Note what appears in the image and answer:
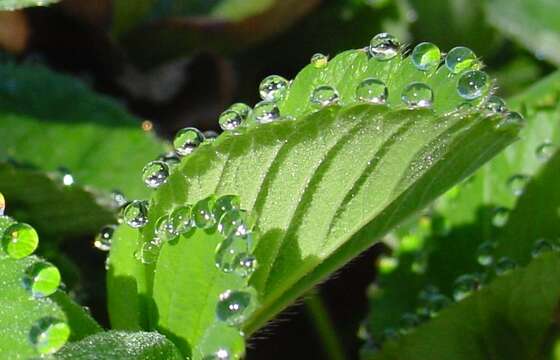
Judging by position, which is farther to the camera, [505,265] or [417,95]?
[505,265]

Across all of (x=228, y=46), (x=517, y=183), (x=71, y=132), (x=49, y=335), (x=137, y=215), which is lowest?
(x=49, y=335)

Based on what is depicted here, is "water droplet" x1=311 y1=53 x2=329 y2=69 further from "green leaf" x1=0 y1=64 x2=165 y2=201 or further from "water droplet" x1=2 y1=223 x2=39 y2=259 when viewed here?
"green leaf" x1=0 y1=64 x2=165 y2=201

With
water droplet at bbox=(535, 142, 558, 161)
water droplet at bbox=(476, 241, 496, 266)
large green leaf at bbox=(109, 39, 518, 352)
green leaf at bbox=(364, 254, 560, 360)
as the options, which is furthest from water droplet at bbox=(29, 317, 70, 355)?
water droplet at bbox=(535, 142, 558, 161)

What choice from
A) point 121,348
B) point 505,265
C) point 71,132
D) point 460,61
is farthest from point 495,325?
point 71,132

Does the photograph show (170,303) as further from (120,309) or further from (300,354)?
(300,354)

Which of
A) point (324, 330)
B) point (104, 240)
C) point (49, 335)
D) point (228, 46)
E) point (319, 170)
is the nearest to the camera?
point (49, 335)

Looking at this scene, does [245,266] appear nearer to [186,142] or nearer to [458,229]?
[186,142]

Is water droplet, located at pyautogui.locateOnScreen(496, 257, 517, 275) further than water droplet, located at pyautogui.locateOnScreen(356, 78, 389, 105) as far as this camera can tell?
Yes
